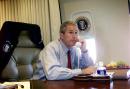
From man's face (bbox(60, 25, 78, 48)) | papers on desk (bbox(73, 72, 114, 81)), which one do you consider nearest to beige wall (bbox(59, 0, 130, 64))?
man's face (bbox(60, 25, 78, 48))

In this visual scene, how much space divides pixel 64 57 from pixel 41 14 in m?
1.24

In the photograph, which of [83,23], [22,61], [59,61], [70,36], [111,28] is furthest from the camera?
[83,23]

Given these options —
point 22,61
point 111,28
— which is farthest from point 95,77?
point 111,28

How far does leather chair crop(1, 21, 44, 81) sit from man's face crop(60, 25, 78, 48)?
51 centimetres

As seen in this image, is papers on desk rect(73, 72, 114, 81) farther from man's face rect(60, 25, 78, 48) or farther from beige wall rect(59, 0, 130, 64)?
beige wall rect(59, 0, 130, 64)

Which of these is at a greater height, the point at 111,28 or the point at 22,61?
the point at 111,28

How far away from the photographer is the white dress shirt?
1992mm

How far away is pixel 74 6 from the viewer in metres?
3.36

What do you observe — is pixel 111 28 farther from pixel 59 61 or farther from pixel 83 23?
pixel 59 61

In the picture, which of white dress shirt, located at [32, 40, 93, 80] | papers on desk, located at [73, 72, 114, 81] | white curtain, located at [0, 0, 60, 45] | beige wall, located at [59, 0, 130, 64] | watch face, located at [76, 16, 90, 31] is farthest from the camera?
white curtain, located at [0, 0, 60, 45]

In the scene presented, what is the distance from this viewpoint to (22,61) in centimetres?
260

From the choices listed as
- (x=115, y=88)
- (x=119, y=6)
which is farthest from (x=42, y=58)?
(x=119, y=6)

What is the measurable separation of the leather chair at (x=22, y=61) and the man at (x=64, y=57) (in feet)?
1.17

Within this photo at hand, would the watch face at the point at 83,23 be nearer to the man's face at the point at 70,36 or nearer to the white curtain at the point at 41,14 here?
the white curtain at the point at 41,14
